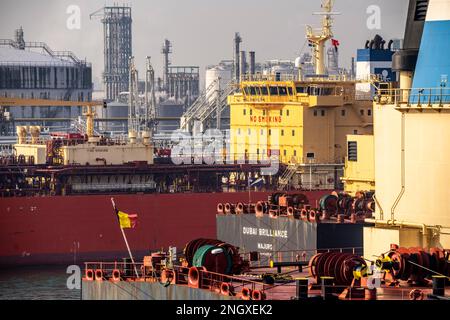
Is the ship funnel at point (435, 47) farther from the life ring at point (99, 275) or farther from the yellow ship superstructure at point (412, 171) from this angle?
the life ring at point (99, 275)

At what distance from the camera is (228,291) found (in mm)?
28688

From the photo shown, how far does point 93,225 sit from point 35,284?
12.9 meters

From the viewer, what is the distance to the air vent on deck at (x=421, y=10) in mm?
33312

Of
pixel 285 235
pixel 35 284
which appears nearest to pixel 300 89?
pixel 35 284

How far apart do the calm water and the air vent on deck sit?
67.5ft

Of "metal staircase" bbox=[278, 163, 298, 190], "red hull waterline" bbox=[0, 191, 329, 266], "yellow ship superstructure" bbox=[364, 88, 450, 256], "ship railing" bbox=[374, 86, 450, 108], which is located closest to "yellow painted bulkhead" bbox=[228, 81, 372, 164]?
"metal staircase" bbox=[278, 163, 298, 190]

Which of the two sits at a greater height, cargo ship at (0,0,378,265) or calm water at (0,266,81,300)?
cargo ship at (0,0,378,265)

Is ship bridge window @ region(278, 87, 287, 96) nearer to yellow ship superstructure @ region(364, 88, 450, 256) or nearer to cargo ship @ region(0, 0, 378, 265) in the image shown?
cargo ship @ region(0, 0, 378, 265)

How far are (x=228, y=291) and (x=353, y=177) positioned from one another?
26978mm

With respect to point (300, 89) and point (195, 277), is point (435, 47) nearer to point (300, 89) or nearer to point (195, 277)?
point (195, 277)

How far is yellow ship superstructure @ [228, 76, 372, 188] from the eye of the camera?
72875 mm

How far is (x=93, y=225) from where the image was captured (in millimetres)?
70500

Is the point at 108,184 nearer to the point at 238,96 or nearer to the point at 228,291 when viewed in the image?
the point at 238,96
